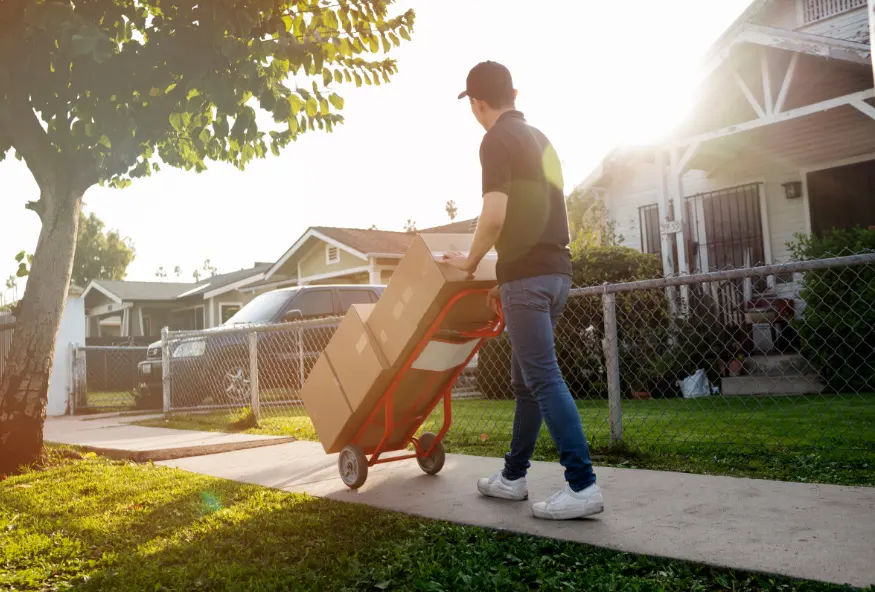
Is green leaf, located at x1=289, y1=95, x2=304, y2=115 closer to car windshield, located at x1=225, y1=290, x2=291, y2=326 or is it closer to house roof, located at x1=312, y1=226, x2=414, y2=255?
car windshield, located at x1=225, y1=290, x2=291, y2=326

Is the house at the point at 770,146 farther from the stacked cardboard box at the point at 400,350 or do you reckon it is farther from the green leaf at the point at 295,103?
the stacked cardboard box at the point at 400,350

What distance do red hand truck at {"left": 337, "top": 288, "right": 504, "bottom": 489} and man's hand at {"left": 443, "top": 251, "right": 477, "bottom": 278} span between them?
0.15m

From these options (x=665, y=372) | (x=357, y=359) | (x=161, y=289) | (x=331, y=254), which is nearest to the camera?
(x=357, y=359)

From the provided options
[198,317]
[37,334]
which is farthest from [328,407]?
[198,317]

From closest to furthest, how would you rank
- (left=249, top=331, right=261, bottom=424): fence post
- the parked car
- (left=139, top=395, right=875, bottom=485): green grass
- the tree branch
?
1. (left=139, top=395, right=875, bottom=485): green grass
2. the tree branch
3. (left=249, top=331, right=261, bottom=424): fence post
4. the parked car

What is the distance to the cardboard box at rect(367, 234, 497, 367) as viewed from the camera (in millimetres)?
3529

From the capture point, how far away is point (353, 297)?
12820 mm

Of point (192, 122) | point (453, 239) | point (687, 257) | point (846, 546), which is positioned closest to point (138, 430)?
point (192, 122)

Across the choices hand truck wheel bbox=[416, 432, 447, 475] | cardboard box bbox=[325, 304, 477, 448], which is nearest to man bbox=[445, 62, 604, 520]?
cardboard box bbox=[325, 304, 477, 448]

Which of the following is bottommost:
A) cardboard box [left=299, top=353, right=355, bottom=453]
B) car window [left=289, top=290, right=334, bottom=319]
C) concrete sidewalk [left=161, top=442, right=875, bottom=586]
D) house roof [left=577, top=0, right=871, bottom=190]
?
concrete sidewalk [left=161, top=442, right=875, bottom=586]

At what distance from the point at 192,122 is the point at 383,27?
5.92 ft

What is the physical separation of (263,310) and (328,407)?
7897 mm

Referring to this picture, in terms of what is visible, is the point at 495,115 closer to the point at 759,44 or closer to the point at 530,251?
the point at 530,251

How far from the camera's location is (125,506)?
4125mm
